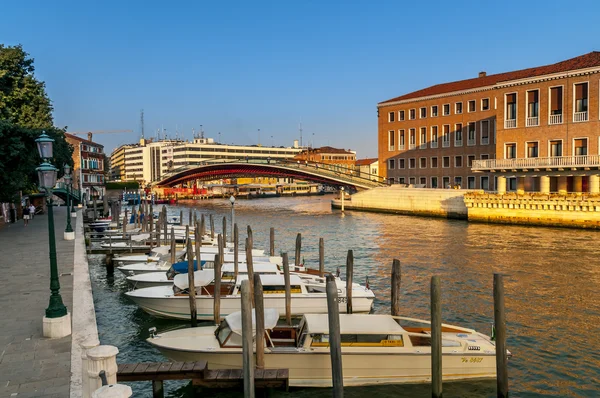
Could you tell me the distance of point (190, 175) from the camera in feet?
273

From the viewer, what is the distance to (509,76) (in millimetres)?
54406

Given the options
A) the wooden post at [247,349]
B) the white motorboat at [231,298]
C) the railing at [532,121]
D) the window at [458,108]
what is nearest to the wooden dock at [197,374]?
the wooden post at [247,349]

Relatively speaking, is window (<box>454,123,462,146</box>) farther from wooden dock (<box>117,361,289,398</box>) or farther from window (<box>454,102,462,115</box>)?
wooden dock (<box>117,361,289,398</box>)

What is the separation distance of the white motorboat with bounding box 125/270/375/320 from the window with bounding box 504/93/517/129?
3298cm

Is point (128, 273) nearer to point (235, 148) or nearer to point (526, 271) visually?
point (526, 271)

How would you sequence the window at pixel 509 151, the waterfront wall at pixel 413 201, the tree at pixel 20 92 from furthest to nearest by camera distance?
the waterfront wall at pixel 413 201, the window at pixel 509 151, the tree at pixel 20 92

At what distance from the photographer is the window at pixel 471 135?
176ft

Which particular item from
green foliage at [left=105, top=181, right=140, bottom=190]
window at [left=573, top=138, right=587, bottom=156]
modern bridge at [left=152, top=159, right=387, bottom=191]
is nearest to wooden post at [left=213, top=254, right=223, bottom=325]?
window at [left=573, top=138, right=587, bottom=156]

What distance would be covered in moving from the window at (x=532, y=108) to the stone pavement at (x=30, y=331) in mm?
35817

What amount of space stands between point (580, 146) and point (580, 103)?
321 cm

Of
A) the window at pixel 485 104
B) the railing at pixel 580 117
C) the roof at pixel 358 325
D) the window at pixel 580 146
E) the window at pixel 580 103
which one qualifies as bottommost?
the roof at pixel 358 325

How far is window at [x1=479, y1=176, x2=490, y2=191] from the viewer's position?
51.3m

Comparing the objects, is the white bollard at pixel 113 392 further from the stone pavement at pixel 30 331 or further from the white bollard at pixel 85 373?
the stone pavement at pixel 30 331

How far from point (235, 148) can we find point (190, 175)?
74241mm
